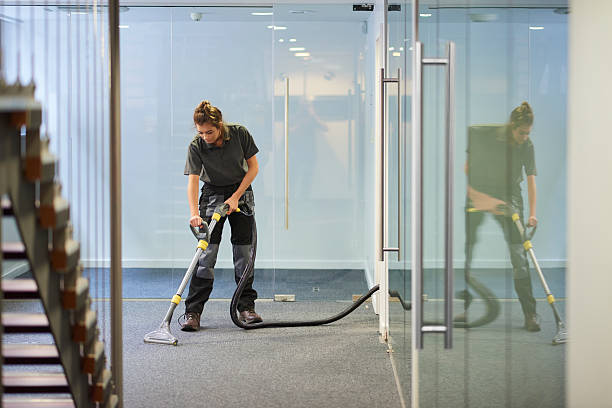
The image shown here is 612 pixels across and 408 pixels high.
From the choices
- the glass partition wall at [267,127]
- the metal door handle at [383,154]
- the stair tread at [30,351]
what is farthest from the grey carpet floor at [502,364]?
the glass partition wall at [267,127]

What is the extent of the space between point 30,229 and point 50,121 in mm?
3682

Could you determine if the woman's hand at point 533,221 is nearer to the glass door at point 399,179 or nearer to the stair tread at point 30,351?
the glass door at point 399,179

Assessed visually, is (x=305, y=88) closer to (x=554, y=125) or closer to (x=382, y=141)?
(x=382, y=141)

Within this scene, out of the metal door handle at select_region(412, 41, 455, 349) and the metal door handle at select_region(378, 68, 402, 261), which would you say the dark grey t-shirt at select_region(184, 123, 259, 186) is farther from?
the metal door handle at select_region(412, 41, 455, 349)

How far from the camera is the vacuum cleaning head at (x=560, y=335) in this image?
1.90 meters

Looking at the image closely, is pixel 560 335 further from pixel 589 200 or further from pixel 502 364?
pixel 589 200

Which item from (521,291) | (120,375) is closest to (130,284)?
(120,375)

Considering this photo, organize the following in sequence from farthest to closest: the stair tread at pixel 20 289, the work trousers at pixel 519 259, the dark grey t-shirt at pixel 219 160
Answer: the dark grey t-shirt at pixel 219 160
the stair tread at pixel 20 289
the work trousers at pixel 519 259

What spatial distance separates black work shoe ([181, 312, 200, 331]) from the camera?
165 inches

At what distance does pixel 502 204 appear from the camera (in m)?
1.94

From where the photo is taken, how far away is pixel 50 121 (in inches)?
208

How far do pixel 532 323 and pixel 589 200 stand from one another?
0.37m

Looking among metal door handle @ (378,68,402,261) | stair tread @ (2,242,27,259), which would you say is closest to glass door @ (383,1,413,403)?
metal door handle @ (378,68,402,261)

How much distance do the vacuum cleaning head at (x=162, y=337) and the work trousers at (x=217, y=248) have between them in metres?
0.34
